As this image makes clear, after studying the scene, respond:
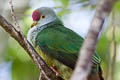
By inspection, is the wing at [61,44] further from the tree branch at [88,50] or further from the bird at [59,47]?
the tree branch at [88,50]

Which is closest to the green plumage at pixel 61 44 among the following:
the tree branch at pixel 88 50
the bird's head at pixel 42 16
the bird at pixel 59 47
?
the bird at pixel 59 47

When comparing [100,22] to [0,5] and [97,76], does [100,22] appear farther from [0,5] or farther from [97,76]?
[0,5]

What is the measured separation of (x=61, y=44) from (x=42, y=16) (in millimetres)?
654

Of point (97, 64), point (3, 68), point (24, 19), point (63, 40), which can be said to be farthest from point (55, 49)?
point (3, 68)

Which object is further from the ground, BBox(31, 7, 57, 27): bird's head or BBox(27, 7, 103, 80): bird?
BBox(31, 7, 57, 27): bird's head

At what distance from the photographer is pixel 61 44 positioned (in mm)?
2590

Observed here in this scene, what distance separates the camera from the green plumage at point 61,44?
244 centimetres

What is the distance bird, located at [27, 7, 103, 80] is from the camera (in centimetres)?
240

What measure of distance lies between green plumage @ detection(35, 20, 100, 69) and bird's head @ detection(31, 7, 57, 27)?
0.88 feet

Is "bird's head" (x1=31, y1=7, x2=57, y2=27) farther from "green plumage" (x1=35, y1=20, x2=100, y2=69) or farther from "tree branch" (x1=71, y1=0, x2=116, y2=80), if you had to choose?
"tree branch" (x1=71, y1=0, x2=116, y2=80)

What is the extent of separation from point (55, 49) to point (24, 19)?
1505mm

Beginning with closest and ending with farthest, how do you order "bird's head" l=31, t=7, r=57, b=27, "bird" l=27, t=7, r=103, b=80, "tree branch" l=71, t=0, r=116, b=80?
1. "tree branch" l=71, t=0, r=116, b=80
2. "bird" l=27, t=7, r=103, b=80
3. "bird's head" l=31, t=7, r=57, b=27

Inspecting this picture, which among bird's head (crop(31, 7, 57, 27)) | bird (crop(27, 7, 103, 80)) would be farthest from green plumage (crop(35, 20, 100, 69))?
bird's head (crop(31, 7, 57, 27))

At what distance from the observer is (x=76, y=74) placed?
0.92 metres
